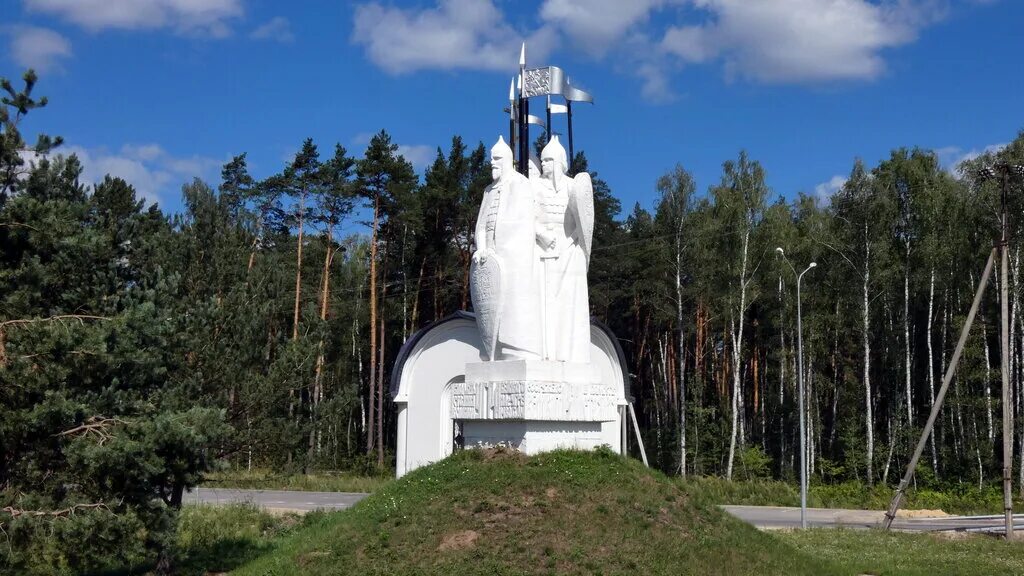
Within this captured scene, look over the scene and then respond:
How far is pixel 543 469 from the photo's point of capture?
12.4 m

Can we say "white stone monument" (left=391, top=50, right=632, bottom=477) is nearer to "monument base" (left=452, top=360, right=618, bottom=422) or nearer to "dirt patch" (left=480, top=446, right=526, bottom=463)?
"monument base" (left=452, top=360, right=618, bottom=422)

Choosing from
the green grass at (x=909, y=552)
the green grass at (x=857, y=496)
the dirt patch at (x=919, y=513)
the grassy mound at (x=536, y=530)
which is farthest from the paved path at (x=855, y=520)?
the grassy mound at (x=536, y=530)

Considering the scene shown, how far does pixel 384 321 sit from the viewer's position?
32688 millimetres

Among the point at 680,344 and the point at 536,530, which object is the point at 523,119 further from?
the point at 680,344

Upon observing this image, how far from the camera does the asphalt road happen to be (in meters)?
18.6

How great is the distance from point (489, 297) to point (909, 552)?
709 centimetres

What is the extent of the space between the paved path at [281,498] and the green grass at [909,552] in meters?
9.32

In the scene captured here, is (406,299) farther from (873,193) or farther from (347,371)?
(873,193)

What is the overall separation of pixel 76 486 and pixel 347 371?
26.3m

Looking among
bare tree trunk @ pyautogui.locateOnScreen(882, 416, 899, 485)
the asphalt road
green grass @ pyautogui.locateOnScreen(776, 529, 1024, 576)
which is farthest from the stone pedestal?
bare tree trunk @ pyautogui.locateOnScreen(882, 416, 899, 485)

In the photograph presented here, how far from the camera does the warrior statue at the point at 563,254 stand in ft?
45.8

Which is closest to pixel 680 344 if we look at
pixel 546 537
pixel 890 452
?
pixel 890 452

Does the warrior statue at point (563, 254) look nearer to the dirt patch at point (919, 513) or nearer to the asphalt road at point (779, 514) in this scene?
the asphalt road at point (779, 514)

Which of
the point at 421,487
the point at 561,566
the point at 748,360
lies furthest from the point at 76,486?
the point at 748,360
